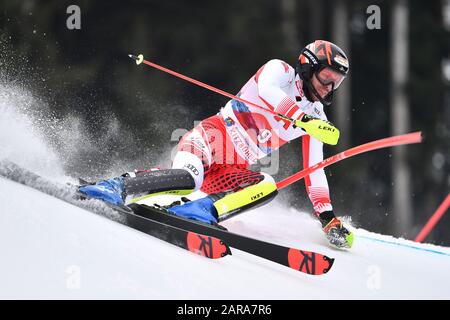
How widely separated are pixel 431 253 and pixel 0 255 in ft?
8.19

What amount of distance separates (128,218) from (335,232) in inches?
44.2

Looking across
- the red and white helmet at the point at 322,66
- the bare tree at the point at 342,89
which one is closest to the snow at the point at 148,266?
the red and white helmet at the point at 322,66

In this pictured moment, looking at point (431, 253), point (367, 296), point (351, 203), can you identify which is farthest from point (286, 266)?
point (351, 203)

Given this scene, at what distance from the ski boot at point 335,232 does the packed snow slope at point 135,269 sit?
0.06 m

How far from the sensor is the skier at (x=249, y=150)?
3479 mm

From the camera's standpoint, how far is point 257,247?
10.1 feet

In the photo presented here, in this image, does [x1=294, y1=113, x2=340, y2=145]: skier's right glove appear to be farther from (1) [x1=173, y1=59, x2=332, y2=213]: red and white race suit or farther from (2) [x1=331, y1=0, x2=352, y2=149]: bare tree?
(2) [x1=331, y1=0, x2=352, y2=149]: bare tree

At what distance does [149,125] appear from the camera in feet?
23.0

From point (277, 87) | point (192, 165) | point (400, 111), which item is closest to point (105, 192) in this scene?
point (192, 165)

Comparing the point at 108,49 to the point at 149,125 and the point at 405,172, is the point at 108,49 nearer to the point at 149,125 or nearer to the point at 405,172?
the point at 149,125

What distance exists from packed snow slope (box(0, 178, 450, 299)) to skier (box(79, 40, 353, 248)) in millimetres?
296

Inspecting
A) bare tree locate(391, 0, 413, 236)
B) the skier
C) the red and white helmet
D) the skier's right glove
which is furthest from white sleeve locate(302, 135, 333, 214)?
bare tree locate(391, 0, 413, 236)

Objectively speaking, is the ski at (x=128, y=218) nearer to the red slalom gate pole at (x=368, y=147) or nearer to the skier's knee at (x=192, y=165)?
the skier's knee at (x=192, y=165)

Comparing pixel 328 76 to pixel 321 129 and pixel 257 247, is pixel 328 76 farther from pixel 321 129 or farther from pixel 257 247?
pixel 257 247
